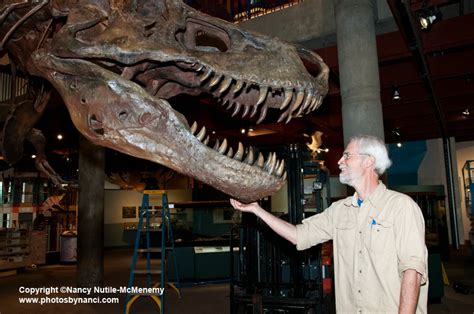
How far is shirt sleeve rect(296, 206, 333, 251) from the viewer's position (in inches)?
105

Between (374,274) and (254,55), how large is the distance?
55.2 inches

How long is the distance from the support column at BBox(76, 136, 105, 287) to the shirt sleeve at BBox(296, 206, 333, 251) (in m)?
7.64

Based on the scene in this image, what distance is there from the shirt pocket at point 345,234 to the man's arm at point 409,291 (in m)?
0.40

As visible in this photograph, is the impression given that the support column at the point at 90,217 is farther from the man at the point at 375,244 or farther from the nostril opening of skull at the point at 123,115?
the man at the point at 375,244

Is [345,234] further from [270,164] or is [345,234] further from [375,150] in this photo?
[270,164]

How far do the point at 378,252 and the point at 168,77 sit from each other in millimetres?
1696

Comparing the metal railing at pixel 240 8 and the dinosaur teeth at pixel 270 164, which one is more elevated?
the metal railing at pixel 240 8

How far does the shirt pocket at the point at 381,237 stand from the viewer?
7.23 feet

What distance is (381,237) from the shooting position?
222 centimetres

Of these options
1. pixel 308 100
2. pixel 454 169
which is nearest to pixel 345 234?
pixel 308 100

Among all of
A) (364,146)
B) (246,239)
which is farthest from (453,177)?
(364,146)

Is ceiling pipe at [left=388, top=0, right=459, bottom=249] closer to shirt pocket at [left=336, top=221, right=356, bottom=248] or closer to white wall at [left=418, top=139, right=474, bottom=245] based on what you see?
white wall at [left=418, top=139, right=474, bottom=245]

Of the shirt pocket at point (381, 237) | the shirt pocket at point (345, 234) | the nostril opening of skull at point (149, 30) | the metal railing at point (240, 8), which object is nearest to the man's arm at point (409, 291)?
the shirt pocket at point (381, 237)

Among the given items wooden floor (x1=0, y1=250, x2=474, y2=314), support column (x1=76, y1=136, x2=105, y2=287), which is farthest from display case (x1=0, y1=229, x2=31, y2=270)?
support column (x1=76, y1=136, x2=105, y2=287)
